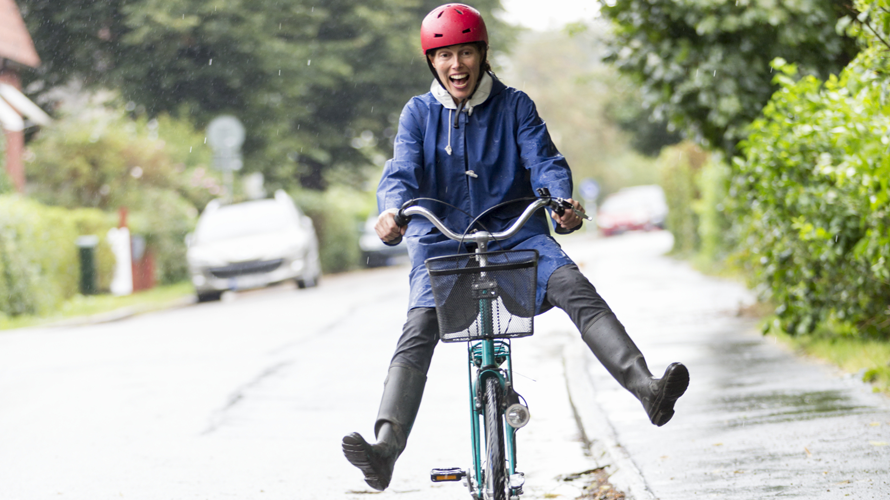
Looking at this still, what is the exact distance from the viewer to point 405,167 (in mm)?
4094

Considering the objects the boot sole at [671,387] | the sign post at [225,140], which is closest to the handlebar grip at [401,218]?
the boot sole at [671,387]

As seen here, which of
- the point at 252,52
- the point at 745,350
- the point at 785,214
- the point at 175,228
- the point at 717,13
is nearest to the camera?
the point at 785,214

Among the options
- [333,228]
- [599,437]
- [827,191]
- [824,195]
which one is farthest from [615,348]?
[333,228]

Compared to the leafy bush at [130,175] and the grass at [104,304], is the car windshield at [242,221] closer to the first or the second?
the grass at [104,304]

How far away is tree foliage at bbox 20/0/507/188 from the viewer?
24.1 meters

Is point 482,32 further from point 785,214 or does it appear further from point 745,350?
point 745,350

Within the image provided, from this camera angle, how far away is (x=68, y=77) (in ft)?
89.7

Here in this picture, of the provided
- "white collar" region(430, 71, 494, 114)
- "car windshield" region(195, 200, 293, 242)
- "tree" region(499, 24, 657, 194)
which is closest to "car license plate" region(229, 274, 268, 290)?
"car windshield" region(195, 200, 293, 242)

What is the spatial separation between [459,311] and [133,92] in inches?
882

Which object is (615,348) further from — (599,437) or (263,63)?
(263,63)

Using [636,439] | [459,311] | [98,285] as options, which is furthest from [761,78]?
[98,285]

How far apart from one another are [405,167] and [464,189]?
24cm

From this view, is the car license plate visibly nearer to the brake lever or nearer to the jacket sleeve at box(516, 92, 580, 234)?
the jacket sleeve at box(516, 92, 580, 234)

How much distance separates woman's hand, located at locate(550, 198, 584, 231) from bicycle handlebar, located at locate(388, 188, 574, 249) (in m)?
0.02
